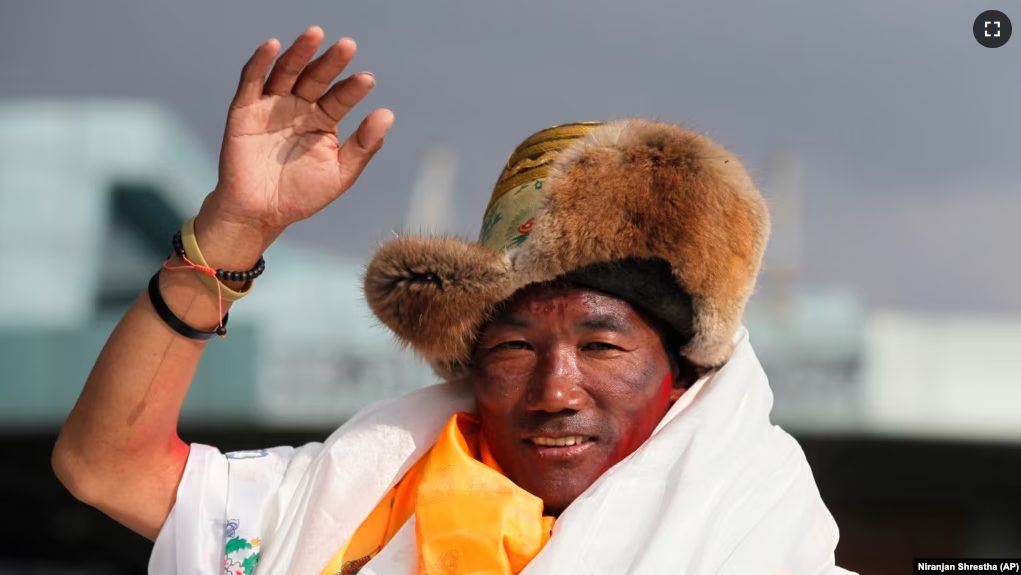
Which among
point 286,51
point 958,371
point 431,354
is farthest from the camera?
point 958,371

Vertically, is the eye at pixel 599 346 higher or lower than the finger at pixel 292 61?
lower

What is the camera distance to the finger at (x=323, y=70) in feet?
6.06

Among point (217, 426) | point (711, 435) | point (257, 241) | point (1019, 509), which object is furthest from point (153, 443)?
point (1019, 509)

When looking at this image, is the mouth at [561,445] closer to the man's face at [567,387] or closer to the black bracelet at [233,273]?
the man's face at [567,387]

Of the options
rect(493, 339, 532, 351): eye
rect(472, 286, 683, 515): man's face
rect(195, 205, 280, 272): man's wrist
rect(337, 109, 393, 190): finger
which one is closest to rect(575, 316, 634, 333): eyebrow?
rect(472, 286, 683, 515): man's face

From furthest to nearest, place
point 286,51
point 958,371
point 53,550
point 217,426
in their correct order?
point 53,550, point 217,426, point 958,371, point 286,51

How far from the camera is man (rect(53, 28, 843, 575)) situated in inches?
75.2

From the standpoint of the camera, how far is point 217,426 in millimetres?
10281

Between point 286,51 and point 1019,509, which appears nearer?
point 286,51

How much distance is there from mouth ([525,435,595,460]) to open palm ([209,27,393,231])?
22.8 inches

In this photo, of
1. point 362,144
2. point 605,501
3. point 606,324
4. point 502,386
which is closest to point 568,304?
point 606,324

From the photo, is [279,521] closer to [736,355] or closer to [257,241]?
[257,241]

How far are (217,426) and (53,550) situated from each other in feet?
16.2

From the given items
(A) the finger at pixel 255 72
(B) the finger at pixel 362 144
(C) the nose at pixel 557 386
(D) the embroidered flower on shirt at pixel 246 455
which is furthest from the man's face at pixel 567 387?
(A) the finger at pixel 255 72
